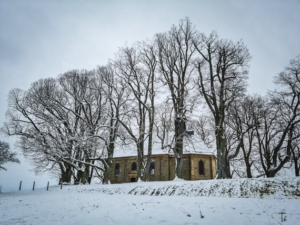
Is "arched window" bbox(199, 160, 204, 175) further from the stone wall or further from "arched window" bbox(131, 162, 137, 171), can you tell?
"arched window" bbox(131, 162, 137, 171)

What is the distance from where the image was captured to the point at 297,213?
A: 573 centimetres

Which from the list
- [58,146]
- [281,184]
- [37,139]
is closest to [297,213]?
[281,184]

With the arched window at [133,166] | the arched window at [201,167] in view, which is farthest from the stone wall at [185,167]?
the arched window at [133,166]

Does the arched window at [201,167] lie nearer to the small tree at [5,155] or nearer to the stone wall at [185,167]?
the stone wall at [185,167]

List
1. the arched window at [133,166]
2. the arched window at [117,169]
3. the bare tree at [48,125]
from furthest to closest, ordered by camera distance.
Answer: the arched window at [117,169] < the arched window at [133,166] < the bare tree at [48,125]

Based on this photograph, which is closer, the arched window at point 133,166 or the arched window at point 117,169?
the arched window at point 133,166

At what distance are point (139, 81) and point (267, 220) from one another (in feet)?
57.6

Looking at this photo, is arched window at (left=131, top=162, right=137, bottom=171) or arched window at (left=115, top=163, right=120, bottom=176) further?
arched window at (left=115, top=163, right=120, bottom=176)

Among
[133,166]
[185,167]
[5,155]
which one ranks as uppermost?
[5,155]

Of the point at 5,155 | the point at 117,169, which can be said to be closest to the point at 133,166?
the point at 117,169

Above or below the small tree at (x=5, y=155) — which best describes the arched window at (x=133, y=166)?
below

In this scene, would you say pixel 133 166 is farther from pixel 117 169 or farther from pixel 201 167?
pixel 201 167

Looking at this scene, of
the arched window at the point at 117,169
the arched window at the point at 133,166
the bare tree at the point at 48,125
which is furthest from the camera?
the arched window at the point at 117,169

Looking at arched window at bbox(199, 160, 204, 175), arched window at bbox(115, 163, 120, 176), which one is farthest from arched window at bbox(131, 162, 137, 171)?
arched window at bbox(199, 160, 204, 175)
